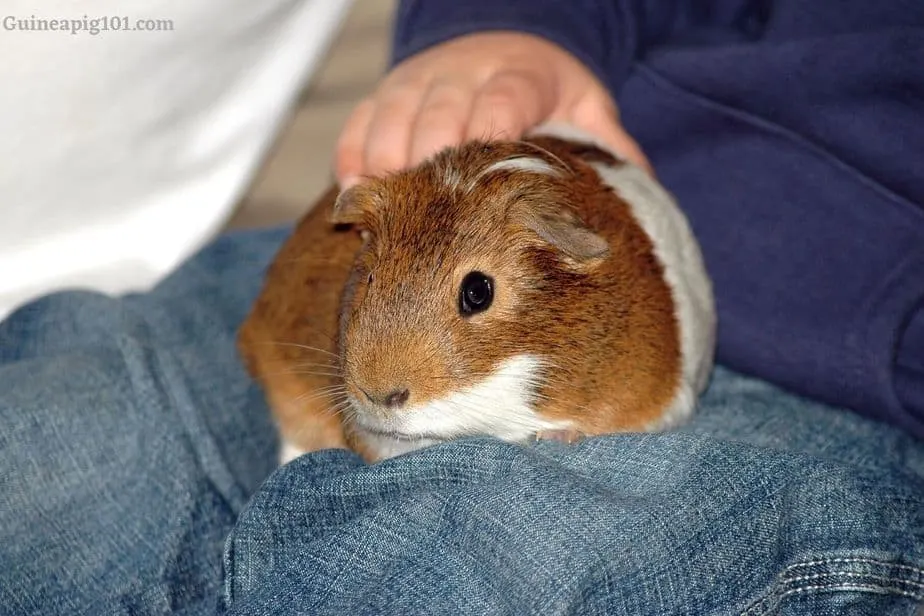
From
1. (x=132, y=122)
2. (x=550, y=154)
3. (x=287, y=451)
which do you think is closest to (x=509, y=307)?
(x=550, y=154)

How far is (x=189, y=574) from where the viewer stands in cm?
140

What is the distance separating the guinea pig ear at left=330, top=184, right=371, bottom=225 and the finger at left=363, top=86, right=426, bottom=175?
0.59ft

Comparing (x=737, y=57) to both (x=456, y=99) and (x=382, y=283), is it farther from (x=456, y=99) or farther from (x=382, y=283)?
(x=382, y=283)

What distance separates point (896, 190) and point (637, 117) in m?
0.48

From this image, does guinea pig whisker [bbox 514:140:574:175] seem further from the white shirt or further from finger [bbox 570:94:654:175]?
the white shirt

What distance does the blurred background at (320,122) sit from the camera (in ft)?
8.91

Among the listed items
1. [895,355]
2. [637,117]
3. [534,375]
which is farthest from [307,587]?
[637,117]

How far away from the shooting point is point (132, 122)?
1888 mm

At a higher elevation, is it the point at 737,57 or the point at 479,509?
the point at 737,57

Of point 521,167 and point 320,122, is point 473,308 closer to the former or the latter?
point 521,167

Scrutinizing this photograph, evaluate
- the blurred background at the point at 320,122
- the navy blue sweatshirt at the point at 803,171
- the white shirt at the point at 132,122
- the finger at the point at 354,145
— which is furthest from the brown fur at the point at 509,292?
the blurred background at the point at 320,122

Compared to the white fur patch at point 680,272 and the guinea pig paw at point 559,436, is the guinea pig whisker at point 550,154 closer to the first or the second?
the white fur patch at point 680,272

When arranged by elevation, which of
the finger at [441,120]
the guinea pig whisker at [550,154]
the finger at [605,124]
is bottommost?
the finger at [605,124]

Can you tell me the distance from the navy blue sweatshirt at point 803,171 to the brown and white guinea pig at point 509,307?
0.30 meters
